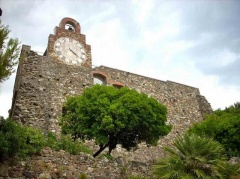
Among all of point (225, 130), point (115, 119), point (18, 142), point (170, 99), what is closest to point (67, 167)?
point (18, 142)

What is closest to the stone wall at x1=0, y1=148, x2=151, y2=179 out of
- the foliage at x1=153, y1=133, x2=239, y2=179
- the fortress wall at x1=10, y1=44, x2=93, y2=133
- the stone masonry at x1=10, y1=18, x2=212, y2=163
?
the foliage at x1=153, y1=133, x2=239, y2=179

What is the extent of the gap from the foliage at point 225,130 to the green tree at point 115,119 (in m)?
4.83

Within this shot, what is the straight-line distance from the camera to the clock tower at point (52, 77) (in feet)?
53.0

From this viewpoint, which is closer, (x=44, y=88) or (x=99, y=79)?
(x=44, y=88)

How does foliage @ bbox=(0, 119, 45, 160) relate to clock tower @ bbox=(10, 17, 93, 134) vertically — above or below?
below

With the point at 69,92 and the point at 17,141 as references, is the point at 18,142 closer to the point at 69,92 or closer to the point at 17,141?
the point at 17,141

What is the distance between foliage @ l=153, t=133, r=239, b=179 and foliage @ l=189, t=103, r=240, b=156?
327 inches

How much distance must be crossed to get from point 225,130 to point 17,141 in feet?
49.5

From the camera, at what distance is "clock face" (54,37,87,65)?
22609 mm

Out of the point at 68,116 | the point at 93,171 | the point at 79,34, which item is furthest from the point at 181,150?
the point at 79,34

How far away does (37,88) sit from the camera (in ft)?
56.1

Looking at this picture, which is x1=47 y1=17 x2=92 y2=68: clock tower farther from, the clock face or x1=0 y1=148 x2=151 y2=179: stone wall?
x1=0 y1=148 x2=151 y2=179: stone wall

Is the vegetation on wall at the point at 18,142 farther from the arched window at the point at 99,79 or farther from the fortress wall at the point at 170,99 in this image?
the arched window at the point at 99,79

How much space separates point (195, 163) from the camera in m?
11.4
